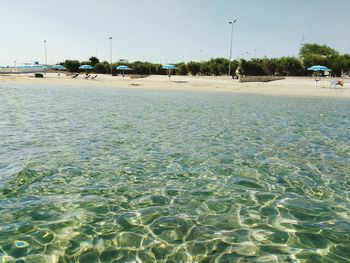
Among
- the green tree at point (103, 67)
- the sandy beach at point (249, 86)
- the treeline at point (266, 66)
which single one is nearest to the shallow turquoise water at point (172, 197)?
the sandy beach at point (249, 86)

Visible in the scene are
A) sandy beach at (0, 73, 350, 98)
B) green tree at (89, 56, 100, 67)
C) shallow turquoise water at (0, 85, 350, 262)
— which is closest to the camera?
shallow turquoise water at (0, 85, 350, 262)

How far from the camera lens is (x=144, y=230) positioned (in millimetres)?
4574

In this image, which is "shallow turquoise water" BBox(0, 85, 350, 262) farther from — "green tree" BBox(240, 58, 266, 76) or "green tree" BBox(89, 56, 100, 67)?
"green tree" BBox(89, 56, 100, 67)

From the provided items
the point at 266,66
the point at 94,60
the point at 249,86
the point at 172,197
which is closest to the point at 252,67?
the point at 266,66

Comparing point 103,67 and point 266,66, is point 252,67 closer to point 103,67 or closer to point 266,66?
point 266,66

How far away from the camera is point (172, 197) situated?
577 centimetres

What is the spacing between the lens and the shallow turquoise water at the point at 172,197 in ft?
13.6

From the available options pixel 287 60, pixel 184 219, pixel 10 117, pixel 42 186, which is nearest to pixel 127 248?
pixel 184 219

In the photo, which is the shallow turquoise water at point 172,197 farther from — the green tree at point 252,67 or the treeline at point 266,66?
the treeline at point 266,66

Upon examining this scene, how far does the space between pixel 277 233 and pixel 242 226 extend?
1.69 ft

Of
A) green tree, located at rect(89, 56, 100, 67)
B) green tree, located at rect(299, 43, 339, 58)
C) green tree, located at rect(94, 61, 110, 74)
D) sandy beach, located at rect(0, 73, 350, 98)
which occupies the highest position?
green tree, located at rect(299, 43, 339, 58)

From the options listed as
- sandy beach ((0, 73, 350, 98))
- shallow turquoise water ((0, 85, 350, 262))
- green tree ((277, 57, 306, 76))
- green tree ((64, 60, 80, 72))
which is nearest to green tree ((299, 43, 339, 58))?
green tree ((277, 57, 306, 76))

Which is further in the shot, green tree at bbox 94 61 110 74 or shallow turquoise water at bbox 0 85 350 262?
green tree at bbox 94 61 110 74

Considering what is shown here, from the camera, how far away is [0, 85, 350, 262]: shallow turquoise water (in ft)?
13.6
